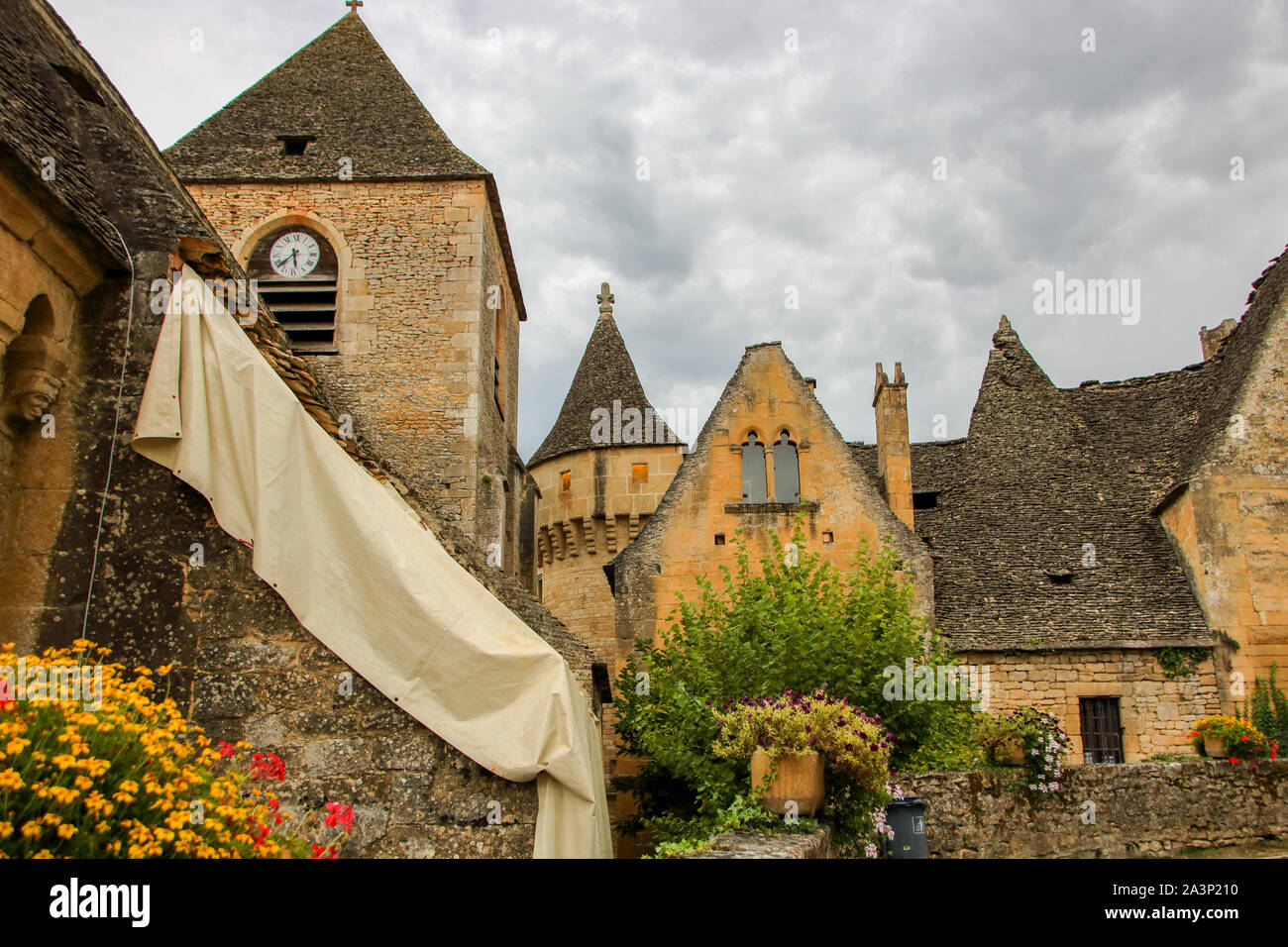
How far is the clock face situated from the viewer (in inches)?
715

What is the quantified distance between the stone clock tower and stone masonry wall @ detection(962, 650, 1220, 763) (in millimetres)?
8764

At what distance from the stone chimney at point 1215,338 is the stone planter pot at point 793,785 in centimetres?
1920

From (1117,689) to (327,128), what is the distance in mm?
17571

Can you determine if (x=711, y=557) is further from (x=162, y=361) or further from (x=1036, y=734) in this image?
(x=162, y=361)

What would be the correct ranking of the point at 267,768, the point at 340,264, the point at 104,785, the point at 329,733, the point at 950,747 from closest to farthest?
the point at 104,785 < the point at 267,768 < the point at 329,733 < the point at 950,747 < the point at 340,264

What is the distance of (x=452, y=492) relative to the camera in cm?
1683

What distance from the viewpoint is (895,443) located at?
1791cm

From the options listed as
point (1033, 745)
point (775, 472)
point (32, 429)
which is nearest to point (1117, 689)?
point (1033, 745)

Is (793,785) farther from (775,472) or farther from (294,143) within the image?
(294,143)

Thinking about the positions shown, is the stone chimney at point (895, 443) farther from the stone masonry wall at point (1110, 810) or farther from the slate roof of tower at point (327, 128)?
Result: the slate roof of tower at point (327, 128)

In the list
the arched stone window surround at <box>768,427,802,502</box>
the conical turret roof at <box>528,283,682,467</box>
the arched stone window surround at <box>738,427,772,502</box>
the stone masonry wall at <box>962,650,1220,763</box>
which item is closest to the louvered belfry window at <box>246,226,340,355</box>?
the conical turret roof at <box>528,283,682,467</box>

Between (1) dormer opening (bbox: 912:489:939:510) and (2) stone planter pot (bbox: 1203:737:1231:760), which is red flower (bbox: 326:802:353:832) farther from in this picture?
(1) dormer opening (bbox: 912:489:939:510)

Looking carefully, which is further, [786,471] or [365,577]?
[786,471]
